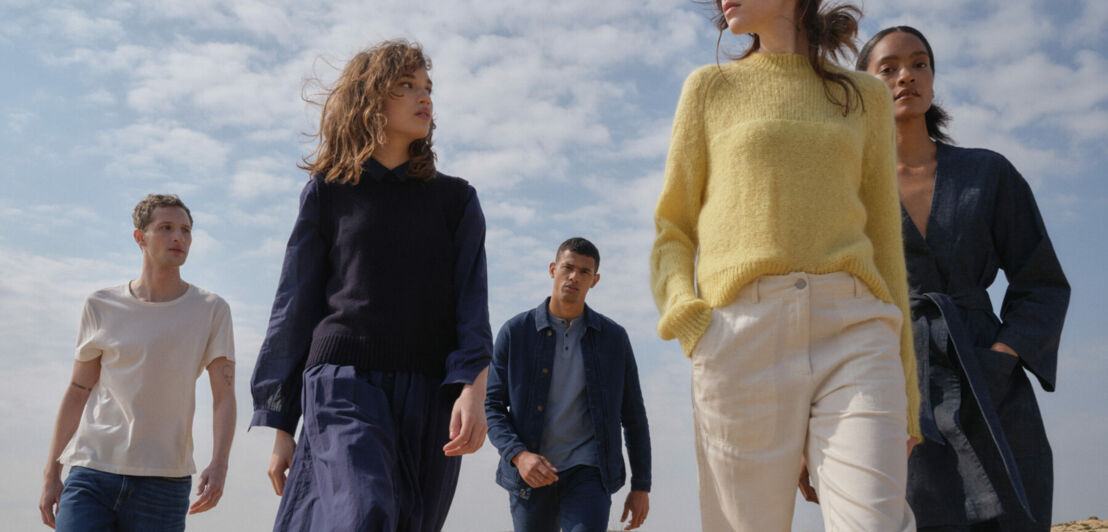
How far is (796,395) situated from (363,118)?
181 cm

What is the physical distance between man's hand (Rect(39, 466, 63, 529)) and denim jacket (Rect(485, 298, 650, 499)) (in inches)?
90.3

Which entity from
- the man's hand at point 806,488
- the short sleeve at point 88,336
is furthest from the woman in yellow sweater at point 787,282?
the short sleeve at point 88,336

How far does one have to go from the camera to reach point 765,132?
3127mm

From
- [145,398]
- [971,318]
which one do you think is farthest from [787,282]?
[145,398]

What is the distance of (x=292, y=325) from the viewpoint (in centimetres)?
348

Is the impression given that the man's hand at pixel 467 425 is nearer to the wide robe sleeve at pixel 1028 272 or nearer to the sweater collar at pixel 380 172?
the sweater collar at pixel 380 172

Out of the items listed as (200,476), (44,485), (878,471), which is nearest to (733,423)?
(878,471)

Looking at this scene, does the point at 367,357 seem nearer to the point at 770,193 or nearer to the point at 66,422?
the point at 770,193

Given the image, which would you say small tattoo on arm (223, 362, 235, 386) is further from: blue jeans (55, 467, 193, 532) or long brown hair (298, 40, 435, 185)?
long brown hair (298, 40, 435, 185)

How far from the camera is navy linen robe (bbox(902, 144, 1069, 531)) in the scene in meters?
3.45

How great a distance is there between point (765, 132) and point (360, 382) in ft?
4.85

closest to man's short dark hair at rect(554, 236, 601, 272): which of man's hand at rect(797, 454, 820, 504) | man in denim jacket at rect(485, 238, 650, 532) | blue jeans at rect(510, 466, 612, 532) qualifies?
man in denim jacket at rect(485, 238, 650, 532)

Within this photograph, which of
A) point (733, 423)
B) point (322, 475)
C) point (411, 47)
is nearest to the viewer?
point (733, 423)

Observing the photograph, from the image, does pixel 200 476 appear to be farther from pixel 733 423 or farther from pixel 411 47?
pixel 733 423
